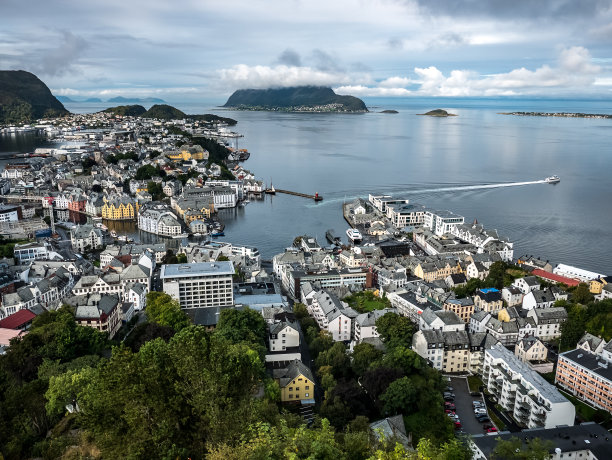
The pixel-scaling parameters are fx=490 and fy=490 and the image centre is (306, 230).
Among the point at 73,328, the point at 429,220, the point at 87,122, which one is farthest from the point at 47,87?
the point at 73,328

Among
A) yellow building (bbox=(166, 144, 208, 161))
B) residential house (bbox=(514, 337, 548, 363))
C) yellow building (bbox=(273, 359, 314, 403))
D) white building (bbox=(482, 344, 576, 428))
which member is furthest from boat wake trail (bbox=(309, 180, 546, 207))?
yellow building (bbox=(273, 359, 314, 403))

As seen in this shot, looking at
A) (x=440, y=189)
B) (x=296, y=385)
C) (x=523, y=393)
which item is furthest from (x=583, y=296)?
(x=440, y=189)

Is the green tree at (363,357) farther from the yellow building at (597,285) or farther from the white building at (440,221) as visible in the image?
the white building at (440,221)

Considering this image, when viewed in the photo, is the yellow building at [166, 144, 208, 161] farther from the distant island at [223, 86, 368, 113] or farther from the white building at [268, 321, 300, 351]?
the distant island at [223, 86, 368, 113]

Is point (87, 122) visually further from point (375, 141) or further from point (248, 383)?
point (248, 383)

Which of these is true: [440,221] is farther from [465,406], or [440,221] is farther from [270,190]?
[270,190]

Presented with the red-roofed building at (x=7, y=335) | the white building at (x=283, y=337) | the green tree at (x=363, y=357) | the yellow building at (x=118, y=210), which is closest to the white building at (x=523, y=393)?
the green tree at (x=363, y=357)
